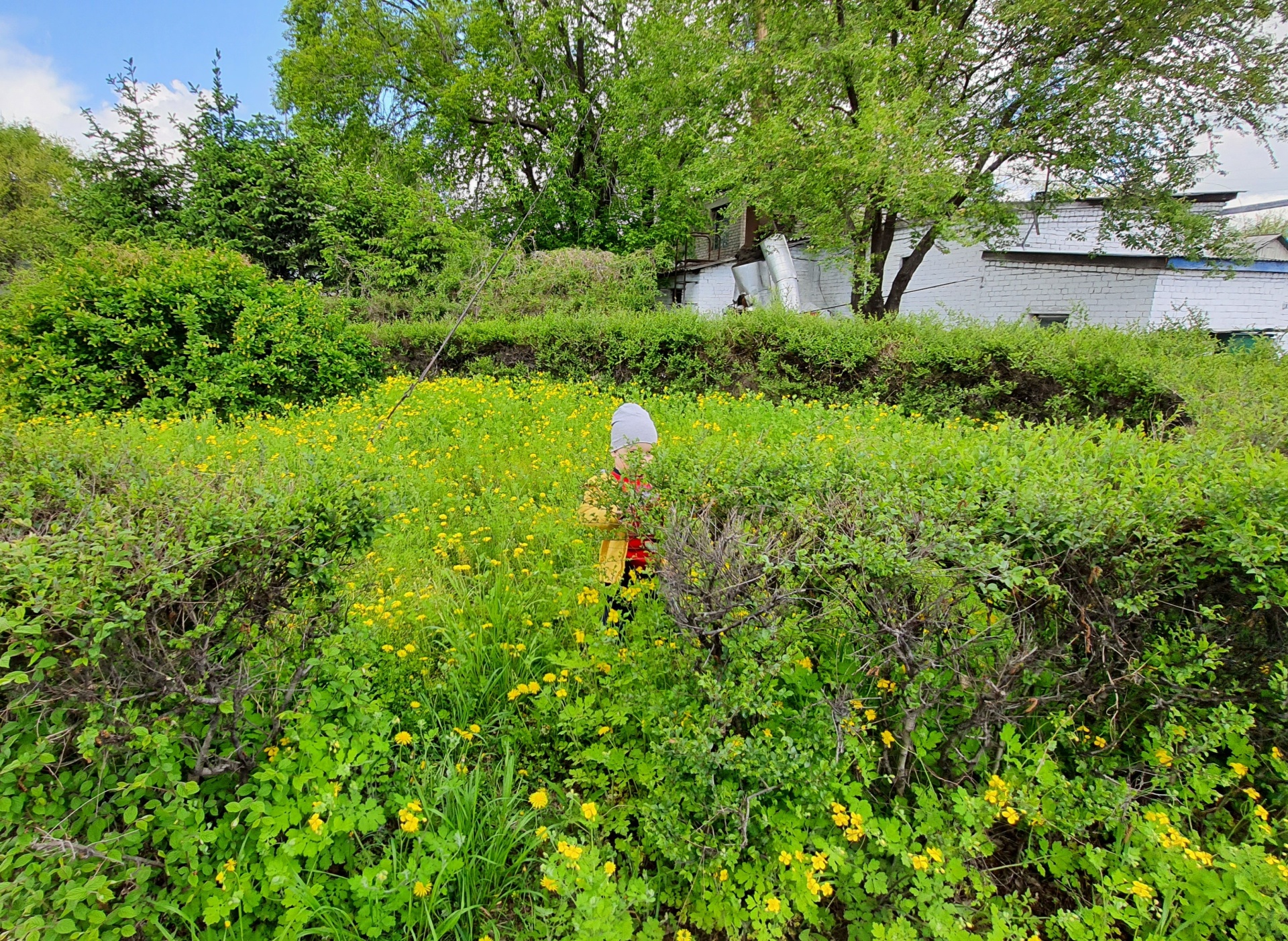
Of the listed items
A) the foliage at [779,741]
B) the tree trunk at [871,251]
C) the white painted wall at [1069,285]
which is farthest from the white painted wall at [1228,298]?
the foliage at [779,741]

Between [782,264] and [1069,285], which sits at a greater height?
[782,264]

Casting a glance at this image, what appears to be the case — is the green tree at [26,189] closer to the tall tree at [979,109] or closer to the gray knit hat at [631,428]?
the tall tree at [979,109]

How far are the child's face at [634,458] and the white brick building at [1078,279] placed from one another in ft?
21.4

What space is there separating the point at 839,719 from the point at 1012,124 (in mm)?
11793

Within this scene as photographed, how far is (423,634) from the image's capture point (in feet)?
8.18

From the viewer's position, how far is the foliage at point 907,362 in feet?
13.8

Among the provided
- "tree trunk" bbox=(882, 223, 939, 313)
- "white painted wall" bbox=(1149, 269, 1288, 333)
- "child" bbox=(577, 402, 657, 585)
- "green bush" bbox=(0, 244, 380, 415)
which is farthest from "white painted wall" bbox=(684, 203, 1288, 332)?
"child" bbox=(577, 402, 657, 585)

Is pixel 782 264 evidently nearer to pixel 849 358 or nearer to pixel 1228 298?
pixel 849 358

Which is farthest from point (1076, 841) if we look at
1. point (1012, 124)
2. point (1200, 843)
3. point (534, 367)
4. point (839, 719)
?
point (1012, 124)

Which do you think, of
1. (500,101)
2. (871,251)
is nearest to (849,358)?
(871,251)

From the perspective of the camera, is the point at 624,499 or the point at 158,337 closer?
the point at 624,499

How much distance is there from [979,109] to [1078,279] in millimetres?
3835

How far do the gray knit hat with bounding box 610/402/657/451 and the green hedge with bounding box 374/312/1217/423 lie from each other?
3.75 metres

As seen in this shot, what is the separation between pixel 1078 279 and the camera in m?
10.4
